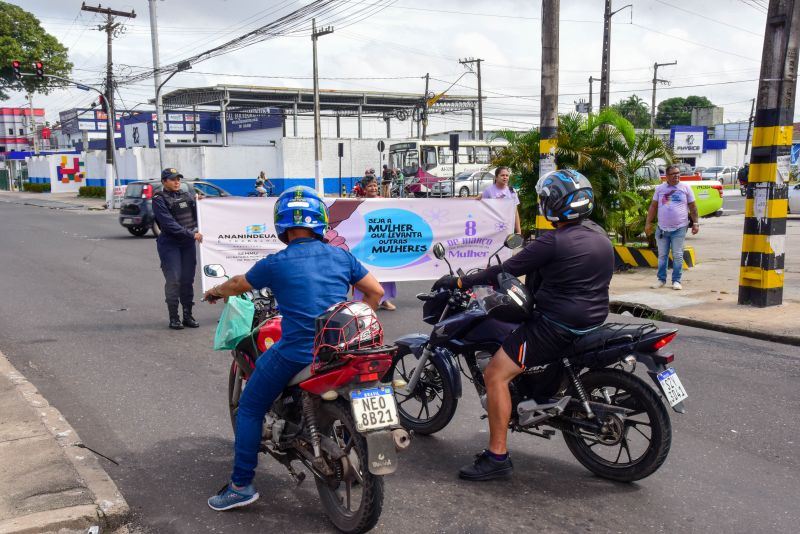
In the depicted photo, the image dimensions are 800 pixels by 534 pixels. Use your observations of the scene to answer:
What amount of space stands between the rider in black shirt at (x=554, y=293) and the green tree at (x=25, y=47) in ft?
177

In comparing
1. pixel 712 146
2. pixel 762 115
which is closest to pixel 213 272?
pixel 762 115

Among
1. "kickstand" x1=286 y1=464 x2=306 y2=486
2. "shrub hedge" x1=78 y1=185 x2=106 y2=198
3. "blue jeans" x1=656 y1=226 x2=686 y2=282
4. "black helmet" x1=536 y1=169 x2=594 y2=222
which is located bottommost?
"shrub hedge" x1=78 y1=185 x2=106 y2=198

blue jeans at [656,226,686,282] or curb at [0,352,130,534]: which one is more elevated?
blue jeans at [656,226,686,282]

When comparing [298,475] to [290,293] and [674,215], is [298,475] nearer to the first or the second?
[290,293]

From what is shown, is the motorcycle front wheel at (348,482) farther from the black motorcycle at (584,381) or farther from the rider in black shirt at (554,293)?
the rider in black shirt at (554,293)

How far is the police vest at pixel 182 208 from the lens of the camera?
8.77m

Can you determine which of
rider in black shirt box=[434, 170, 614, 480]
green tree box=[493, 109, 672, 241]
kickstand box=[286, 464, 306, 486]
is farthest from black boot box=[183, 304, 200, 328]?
green tree box=[493, 109, 672, 241]

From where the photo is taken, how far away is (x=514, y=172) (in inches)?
567

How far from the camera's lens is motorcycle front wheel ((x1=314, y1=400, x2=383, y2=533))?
3.58 meters

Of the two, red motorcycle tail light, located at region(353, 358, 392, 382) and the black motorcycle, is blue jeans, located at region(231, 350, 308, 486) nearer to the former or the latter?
red motorcycle tail light, located at region(353, 358, 392, 382)

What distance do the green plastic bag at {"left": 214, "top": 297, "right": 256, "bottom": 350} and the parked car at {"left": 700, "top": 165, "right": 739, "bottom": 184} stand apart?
Result: 5163cm

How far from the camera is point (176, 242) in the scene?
881cm

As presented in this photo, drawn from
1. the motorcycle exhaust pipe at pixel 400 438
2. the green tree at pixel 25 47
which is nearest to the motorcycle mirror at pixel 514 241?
the motorcycle exhaust pipe at pixel 400 438

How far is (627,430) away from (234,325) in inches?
94.2
